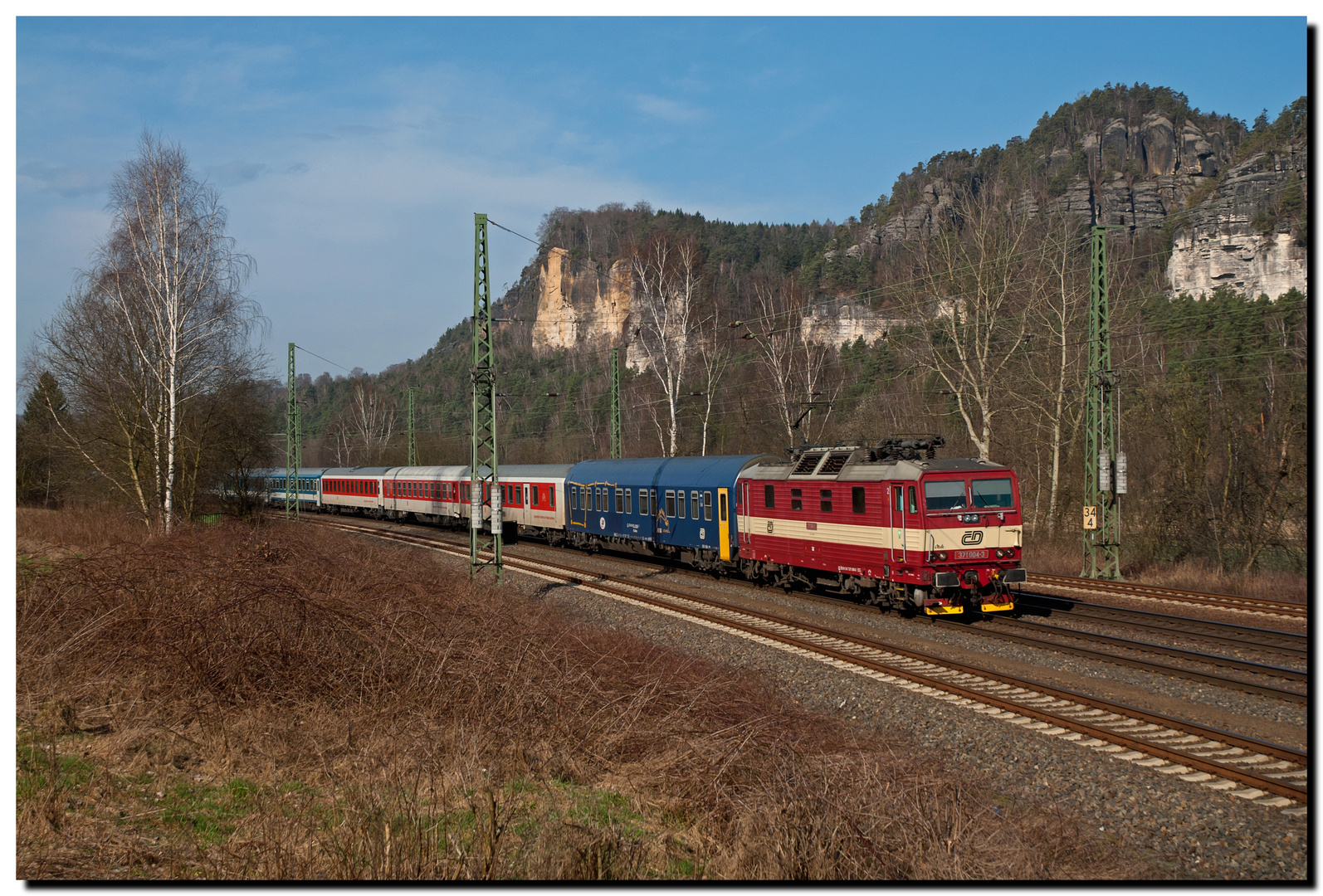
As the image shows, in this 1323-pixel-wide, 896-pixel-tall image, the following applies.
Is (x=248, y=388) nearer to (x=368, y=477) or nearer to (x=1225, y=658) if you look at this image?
(x=368, y=477)

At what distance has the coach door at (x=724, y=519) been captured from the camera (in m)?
21.6

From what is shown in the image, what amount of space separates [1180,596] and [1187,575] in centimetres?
427

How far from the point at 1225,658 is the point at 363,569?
544 inches

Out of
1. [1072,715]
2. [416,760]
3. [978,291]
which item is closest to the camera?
[416,760]

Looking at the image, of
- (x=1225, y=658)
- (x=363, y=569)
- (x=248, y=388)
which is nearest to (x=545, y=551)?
(x=248, y=388)

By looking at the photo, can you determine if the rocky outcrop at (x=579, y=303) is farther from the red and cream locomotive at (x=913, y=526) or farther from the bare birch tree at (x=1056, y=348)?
the red and cream locomotive at (x=913, y=526)

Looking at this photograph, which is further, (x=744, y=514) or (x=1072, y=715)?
(x=744, y=514)

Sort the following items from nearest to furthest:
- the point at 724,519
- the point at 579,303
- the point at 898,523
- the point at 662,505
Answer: the point at 898,523 < the point at 724,519 < the point at 662,505 < the point at 579,303

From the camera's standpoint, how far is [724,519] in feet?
71.5

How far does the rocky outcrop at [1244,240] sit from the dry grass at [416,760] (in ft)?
165

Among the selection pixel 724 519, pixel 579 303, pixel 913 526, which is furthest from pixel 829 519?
pixel 579 303

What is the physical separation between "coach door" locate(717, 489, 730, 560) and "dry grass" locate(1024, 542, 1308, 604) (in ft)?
28.7

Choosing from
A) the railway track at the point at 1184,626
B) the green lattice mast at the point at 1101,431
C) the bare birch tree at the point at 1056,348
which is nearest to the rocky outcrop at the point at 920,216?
the bare birch tree at the point at 1056,348

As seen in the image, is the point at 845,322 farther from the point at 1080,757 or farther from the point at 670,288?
the point at 1080,757
